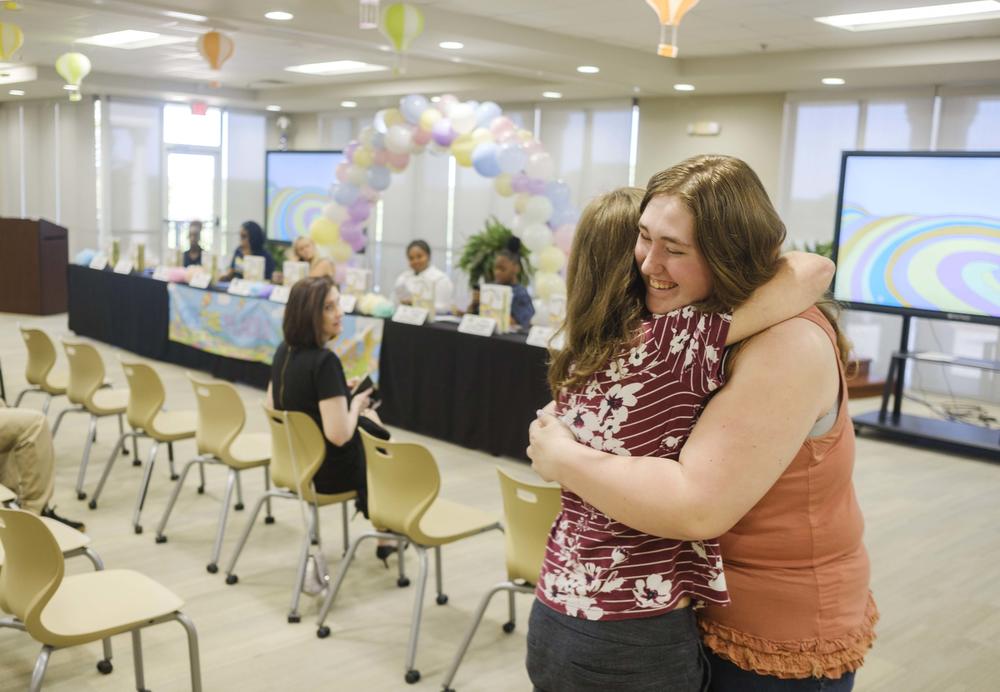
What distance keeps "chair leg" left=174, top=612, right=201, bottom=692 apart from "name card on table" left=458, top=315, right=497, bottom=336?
3.26 meters

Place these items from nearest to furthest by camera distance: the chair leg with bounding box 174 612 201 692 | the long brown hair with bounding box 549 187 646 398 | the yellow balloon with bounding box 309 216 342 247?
the long brown hair with bounding box 549 187 646 398, the chair leg with bounding box 174 612 201 692, the yellow balloon with bounding box 309 216 342 247

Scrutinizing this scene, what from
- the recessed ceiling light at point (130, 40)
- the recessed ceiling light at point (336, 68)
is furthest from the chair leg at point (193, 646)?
the recessed ceiling light at point (336, 68)

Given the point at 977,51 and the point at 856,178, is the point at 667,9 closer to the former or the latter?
the point at 856,178

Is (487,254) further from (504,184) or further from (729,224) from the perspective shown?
(729,224)

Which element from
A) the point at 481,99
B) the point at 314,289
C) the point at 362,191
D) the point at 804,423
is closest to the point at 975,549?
the point at 314,289

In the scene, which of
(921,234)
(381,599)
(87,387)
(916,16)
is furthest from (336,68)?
(381,599)

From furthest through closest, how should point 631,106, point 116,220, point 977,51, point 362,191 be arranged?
point 116,220 < point 631,106 < point 362,191 < point 977,51

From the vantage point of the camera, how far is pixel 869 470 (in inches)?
232

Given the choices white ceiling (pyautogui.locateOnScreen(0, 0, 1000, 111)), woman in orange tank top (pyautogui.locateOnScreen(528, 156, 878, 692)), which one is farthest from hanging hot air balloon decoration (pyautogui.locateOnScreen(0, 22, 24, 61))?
woman in orange tank top (pyautogui.locateOnScreen(528, 156, 878, 692))

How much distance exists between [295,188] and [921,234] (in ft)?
28.7

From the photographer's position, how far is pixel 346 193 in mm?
7402

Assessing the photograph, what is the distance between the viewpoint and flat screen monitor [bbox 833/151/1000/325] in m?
6.29

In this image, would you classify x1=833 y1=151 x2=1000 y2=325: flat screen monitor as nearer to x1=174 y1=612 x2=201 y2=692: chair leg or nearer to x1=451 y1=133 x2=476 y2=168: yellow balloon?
x1=451 y1=133 x2=476 y2=168: yellow balloon

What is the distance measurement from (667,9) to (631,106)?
6.06 m
